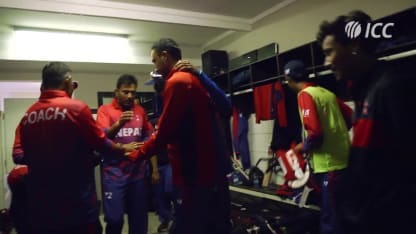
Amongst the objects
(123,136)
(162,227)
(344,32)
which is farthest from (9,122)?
(344,32)

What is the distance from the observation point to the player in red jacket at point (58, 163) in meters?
1.80

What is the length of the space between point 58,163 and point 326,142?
6.34ft

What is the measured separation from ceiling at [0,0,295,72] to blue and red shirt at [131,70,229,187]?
2549mm

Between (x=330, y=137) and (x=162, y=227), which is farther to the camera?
(x=162, y=227)

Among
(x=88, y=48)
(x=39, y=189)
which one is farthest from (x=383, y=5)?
(x=88, y=48)

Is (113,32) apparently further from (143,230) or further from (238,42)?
(143,230)

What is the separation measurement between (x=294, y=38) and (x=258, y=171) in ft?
5.79

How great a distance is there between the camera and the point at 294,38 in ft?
13.7

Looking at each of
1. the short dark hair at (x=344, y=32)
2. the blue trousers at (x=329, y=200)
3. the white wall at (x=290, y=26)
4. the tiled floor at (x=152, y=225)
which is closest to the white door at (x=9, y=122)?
the tiled floor at (x=152, y=225)

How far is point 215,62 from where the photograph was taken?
513cm

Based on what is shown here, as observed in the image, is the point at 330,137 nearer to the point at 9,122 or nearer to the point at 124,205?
the point at 124,205

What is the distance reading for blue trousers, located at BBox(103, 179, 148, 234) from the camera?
8.82ft

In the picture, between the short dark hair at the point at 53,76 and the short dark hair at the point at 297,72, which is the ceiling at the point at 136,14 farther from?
the short dark hair at the point at 53,76

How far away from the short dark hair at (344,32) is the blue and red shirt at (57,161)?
136cm
